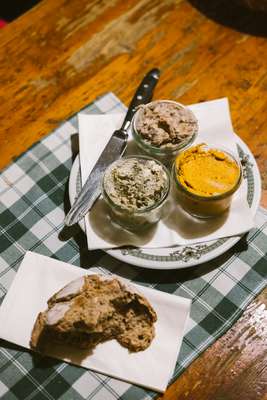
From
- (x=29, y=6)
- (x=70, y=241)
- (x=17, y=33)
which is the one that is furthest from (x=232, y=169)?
(x=29, y=6)

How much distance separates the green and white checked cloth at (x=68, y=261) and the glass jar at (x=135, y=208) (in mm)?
120

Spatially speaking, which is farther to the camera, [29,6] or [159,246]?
[29,6]

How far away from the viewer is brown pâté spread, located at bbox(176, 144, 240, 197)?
1317mm

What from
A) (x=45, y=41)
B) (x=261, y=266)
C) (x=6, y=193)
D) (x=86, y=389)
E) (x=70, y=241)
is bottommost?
(x=261, y=266)

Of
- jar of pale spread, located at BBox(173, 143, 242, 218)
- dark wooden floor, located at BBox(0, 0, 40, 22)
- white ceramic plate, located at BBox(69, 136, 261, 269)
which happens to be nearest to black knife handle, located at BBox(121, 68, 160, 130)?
jar of pale spread, located at BBox(173, 143, 242, 218)

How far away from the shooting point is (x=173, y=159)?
147 cm

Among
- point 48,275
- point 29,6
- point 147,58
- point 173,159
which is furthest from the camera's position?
point 29,6

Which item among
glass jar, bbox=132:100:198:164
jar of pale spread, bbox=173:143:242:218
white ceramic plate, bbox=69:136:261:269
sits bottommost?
white ceramic plate, bbox=69:136:261:269

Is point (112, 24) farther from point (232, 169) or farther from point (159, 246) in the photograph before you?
point (159, 246)

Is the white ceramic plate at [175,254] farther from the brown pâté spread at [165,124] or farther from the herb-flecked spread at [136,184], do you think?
the brown pâté spread at [165,124]

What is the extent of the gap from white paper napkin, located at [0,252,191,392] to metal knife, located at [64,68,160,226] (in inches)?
6.4

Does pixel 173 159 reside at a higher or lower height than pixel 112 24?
lower

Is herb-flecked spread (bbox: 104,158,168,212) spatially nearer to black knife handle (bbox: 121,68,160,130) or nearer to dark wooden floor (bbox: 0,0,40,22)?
black knife handle (bbox: 121,68,160,130)

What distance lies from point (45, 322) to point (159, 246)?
0.36m
